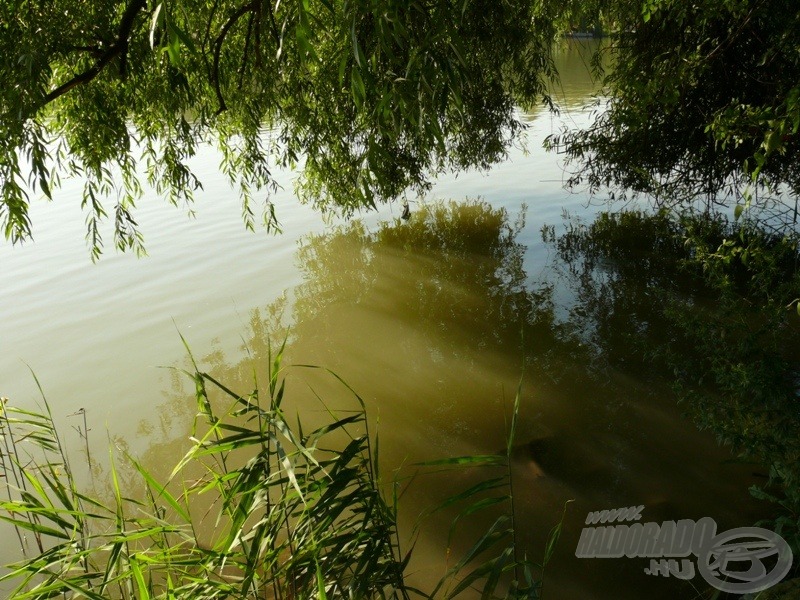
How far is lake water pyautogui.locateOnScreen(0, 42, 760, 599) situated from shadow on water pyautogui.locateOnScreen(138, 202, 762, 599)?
16 mm

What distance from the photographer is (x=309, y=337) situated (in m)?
5.93

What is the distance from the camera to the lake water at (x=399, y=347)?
3373 millimetres

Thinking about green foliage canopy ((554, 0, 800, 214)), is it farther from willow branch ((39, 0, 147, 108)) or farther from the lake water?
Result: willow branch ((39, 0, 147, 108))

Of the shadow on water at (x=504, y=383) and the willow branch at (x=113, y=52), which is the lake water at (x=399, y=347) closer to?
the shadow on water at (x=504, y=383)

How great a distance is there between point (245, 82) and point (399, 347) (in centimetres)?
269


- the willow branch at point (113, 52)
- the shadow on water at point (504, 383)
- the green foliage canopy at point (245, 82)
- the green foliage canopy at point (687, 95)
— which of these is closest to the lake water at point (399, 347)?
the shadow on water at point (504, 383)

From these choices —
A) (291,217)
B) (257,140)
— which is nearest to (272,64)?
(257,140)

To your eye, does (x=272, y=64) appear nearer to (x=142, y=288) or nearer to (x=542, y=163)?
(x=142, y=288)

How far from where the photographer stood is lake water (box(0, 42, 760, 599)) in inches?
133

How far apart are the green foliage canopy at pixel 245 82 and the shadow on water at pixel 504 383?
3.79 ft

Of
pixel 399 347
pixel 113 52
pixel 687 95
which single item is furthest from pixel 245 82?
pixel 687 95

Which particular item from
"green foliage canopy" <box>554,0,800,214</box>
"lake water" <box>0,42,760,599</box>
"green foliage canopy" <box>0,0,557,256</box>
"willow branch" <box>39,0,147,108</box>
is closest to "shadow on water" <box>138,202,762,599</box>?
"lake water" <box>0,42,760,599</box>

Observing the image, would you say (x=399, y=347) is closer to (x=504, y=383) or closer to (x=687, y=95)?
(x=504, y=383)

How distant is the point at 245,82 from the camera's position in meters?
4.42
